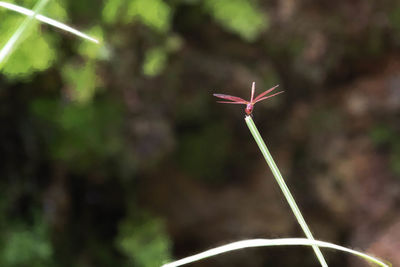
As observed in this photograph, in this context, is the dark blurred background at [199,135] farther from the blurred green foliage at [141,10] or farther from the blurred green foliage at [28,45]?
the blurred green foliage at [28,45]

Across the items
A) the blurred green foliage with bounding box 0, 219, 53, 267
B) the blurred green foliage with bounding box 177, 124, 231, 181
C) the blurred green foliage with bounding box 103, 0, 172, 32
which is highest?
the blurred green foliage with bounding box 177, 124, 231, 181

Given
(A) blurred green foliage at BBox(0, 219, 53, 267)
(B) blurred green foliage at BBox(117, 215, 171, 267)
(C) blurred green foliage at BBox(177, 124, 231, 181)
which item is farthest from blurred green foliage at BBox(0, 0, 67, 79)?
(C) blurred green foliage at BBox(177, 124, 231, 181)

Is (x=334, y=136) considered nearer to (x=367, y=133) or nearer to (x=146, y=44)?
(x=367, y=133)

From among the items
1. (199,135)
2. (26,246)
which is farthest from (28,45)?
(199,135)

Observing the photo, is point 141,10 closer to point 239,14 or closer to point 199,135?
point 239,14

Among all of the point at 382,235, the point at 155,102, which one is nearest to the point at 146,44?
the point at 155,102

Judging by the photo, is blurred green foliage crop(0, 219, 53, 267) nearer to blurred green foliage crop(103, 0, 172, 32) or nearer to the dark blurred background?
the dark blurred background

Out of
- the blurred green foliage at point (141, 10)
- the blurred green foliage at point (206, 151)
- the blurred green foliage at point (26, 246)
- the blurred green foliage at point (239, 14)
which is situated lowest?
the blurred green foliage at point (26, 246)

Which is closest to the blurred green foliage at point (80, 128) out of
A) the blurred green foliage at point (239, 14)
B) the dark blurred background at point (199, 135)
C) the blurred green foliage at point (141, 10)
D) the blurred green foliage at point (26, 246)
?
the dark blurred background at point (199, 135)
